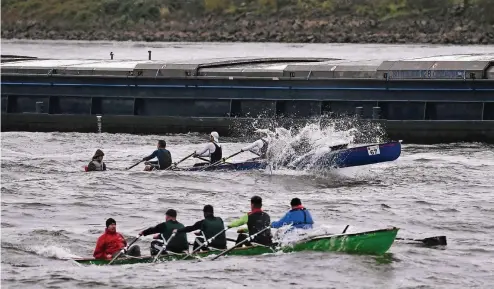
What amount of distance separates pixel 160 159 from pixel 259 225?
1475 centimetres

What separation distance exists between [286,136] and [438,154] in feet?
23.2

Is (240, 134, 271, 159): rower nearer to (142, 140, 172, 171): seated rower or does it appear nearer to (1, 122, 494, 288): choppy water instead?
(1, 122, 494, 288): choppy water

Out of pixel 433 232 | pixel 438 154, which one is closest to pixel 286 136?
pixel 438 154

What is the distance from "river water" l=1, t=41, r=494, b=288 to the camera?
29.2 meters

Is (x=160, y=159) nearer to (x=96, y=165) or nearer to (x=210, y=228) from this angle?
(x=96, y=165)

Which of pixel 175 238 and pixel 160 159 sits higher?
pixel 160 159

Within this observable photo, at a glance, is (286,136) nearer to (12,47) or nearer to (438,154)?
(438,154)

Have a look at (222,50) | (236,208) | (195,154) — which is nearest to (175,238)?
(236,208)

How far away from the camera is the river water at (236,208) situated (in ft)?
95.8

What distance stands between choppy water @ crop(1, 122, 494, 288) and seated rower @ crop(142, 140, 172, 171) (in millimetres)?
358

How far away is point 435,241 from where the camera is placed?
31.8m

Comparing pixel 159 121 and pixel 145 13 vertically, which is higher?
pixel 145 13

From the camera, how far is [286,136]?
4359 cm

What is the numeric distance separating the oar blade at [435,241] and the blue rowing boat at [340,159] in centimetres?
894
